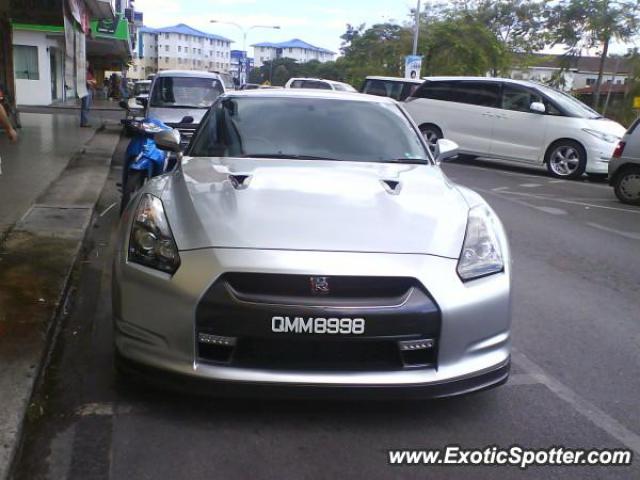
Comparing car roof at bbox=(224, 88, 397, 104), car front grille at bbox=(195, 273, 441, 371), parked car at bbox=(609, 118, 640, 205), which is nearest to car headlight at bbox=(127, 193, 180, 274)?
car front grille at bbox=(195, 273, 441, 371)

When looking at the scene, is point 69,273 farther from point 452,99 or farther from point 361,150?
point 452,99

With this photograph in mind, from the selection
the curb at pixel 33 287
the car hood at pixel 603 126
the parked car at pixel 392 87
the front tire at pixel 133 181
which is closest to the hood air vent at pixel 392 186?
the curb at pixel 33 287

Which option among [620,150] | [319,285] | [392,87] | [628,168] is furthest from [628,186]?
[392,87]

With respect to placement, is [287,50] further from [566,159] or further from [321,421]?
[321,421]

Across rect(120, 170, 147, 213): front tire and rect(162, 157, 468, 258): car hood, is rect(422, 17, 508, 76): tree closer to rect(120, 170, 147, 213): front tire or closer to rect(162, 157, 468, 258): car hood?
rect(120, 170, 147, 213): front tire

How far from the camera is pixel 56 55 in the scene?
31.0 meters

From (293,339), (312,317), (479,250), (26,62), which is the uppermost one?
(26,62)

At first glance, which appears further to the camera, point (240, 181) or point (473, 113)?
point (473, 113)

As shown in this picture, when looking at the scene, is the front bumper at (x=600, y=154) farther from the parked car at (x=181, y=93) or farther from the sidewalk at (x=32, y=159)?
the sidewalk at (x=32, y=159)

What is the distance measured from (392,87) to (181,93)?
29.3ft

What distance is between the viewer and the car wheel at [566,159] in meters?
13.4

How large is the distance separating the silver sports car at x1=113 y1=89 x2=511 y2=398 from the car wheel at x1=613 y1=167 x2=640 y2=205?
809 cm

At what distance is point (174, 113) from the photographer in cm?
1172

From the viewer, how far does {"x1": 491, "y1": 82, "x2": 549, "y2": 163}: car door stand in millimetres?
13930
